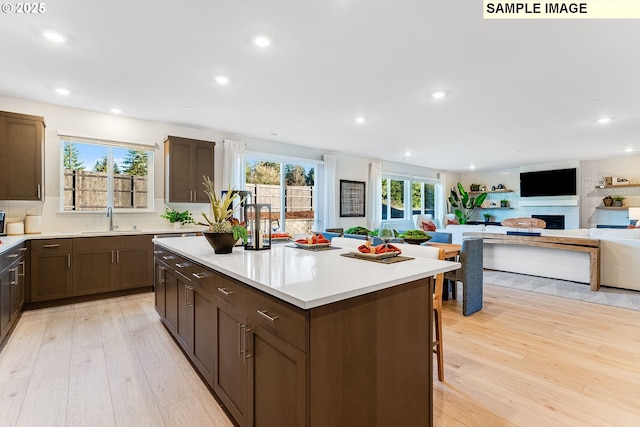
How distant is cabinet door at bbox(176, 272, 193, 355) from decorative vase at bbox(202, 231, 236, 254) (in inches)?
12.8

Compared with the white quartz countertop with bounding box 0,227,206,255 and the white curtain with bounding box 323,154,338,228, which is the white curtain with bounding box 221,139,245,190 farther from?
the white curtain with bounding box 323,154,338,228

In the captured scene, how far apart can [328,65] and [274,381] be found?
107 inches

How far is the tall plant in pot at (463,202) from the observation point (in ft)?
33.6

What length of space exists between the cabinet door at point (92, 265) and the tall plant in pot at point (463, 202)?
9749mm

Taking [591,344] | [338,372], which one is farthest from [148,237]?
[591,344]

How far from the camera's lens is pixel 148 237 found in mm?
4266

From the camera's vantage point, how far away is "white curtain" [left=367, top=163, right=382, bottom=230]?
26.0 ft

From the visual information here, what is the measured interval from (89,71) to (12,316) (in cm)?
253

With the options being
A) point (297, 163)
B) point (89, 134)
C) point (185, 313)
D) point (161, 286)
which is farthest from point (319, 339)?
point (297, 163)

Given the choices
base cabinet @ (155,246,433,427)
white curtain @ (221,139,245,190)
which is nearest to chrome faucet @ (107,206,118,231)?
white curtain @ (221,139,245,190)

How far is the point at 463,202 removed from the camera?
34.8 ft

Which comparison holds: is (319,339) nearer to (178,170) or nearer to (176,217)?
(176,217)

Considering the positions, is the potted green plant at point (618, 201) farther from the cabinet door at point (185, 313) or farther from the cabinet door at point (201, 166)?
the cabinet door at point (185, 313)

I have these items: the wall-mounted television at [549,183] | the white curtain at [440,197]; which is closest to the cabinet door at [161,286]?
the white curtain at [440,197]
